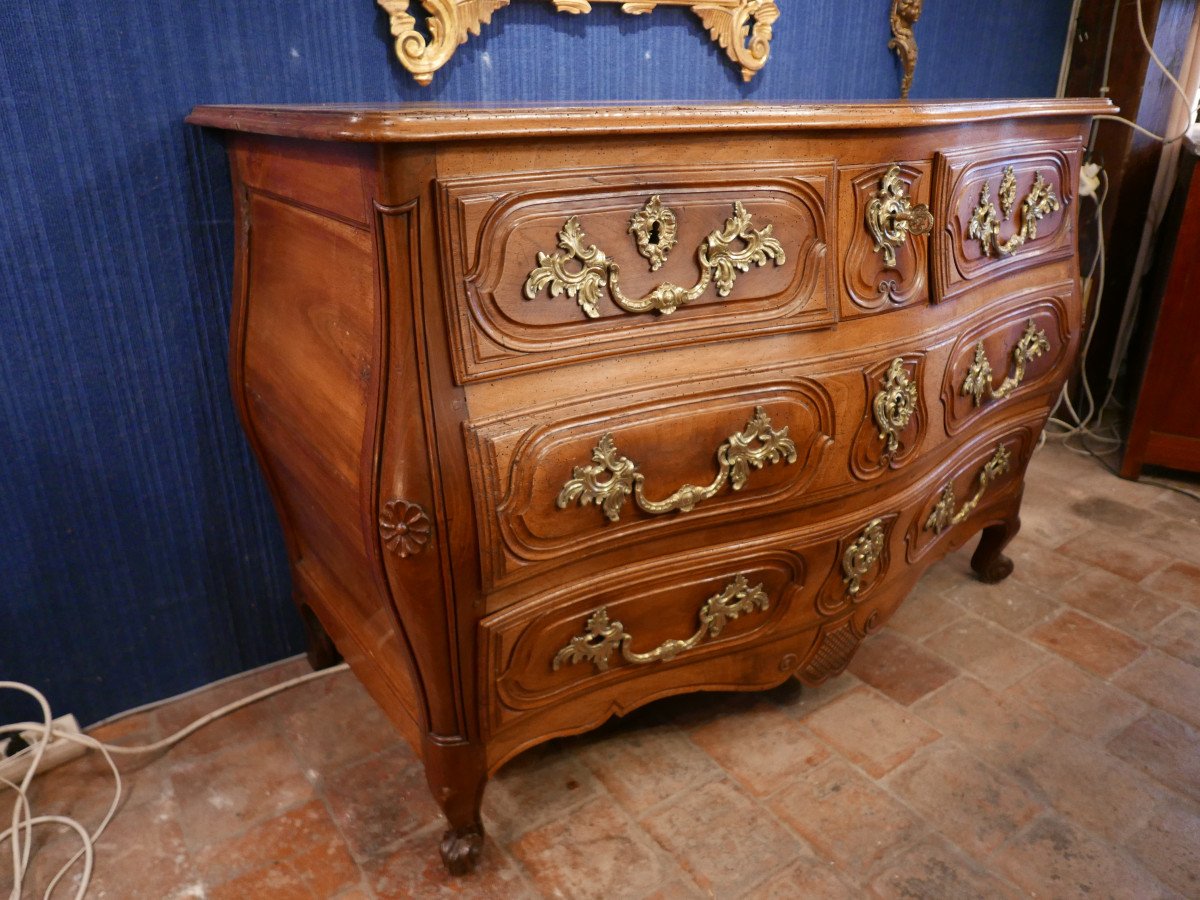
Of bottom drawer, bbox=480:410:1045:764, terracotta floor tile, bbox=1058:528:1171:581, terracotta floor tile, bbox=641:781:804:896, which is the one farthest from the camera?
terracotta floor tile, bbox=1058:528:1171:581

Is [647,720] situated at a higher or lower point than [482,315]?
lower

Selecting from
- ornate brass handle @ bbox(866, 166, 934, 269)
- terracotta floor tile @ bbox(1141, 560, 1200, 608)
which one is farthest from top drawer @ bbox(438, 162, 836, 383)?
terracotta floor tile @ bbox(1141, 560, 1200, 608)

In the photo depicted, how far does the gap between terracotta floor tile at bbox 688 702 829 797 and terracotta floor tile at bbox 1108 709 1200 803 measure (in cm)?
57

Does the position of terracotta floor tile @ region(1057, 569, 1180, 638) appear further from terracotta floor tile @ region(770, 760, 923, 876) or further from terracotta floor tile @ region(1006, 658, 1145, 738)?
terracotta floor tile @ region(770, 760, 923, 876)

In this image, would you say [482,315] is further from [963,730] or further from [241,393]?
[963,730]

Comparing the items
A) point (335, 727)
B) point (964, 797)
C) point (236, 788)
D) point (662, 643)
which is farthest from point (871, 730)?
point (236, 788)

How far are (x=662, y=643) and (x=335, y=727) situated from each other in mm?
701

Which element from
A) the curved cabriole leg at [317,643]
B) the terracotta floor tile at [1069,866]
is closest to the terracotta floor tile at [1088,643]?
the terracotta floor tile at [1069,866]

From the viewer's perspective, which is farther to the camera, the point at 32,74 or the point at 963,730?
the point at 963,730

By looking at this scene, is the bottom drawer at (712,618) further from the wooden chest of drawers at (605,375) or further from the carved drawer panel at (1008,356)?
the carved drawer panel at (1008,356)

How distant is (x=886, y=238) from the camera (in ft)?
4.45

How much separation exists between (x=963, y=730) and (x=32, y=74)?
193 cm

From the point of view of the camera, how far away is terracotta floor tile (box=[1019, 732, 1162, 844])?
150 cm

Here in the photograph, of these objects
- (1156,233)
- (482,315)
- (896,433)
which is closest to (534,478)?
(482,315)
